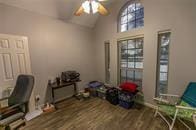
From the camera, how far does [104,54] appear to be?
4223mm

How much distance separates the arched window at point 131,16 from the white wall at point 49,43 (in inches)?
52.8

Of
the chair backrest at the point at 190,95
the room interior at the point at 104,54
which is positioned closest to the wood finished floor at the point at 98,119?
the room interior at the point at 104,54

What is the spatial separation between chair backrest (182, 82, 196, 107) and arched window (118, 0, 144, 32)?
6.34ft

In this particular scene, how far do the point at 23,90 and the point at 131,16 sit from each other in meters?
3.40

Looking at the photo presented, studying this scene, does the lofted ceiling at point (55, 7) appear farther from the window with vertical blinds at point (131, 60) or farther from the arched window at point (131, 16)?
the window with vertical blinds at point (131, 60)

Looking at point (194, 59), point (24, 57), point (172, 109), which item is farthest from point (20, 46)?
point (194, 59)

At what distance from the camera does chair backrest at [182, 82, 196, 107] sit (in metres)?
2.13

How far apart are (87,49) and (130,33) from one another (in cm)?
175

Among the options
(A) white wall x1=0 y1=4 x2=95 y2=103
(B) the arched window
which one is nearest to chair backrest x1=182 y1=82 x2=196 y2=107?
(B) the arched window

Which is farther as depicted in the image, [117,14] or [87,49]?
[87,49]

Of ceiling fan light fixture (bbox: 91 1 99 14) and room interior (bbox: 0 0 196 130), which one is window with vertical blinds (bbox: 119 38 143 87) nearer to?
room interior (bbox: 0 0 196 130)

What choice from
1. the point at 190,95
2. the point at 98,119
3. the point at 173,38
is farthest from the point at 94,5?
the point at 190,95

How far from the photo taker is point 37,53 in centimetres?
301

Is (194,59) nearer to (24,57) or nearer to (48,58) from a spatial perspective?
(48,58)
